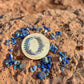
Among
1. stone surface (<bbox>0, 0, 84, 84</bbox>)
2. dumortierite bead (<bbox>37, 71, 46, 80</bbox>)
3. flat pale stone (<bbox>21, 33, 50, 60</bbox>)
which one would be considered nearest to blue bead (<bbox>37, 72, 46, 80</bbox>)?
dumortierite bead (<bbox>37, 71, 46, 80</bbox>)

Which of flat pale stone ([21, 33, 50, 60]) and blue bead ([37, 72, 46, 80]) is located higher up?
flat pale stone ([21, 33, 50, 60])

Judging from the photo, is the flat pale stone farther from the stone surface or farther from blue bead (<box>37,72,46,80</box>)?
blue bead (<box>37,72,46,80</box>)

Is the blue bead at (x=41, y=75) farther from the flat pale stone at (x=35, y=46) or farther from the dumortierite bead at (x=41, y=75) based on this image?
the flat pale stone at (x=35, y=46)

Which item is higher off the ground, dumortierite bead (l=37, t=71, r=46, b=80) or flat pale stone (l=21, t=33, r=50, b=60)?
flat pale stone (l=21, t=33, r=50, b=60)

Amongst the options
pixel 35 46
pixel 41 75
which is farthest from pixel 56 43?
pixel 41 75

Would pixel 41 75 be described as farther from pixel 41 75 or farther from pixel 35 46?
pixel 35 46

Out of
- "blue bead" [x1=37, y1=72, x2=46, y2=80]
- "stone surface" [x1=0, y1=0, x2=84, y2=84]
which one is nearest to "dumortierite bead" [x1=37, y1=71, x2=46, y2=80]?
"blue bead" [x1=37, y1=72, x2=46, y2=80]

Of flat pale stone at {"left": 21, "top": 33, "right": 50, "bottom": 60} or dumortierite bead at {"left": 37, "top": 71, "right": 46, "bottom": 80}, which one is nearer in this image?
dumortierite bead at {"left": 37, "top": 71, "right": 46, "bottom": 80}

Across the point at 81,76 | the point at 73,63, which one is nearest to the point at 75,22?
the point at 73,63

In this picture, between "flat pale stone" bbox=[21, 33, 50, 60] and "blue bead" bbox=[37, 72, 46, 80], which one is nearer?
"blue bead" bbox=[37, 72, 46, 80]
